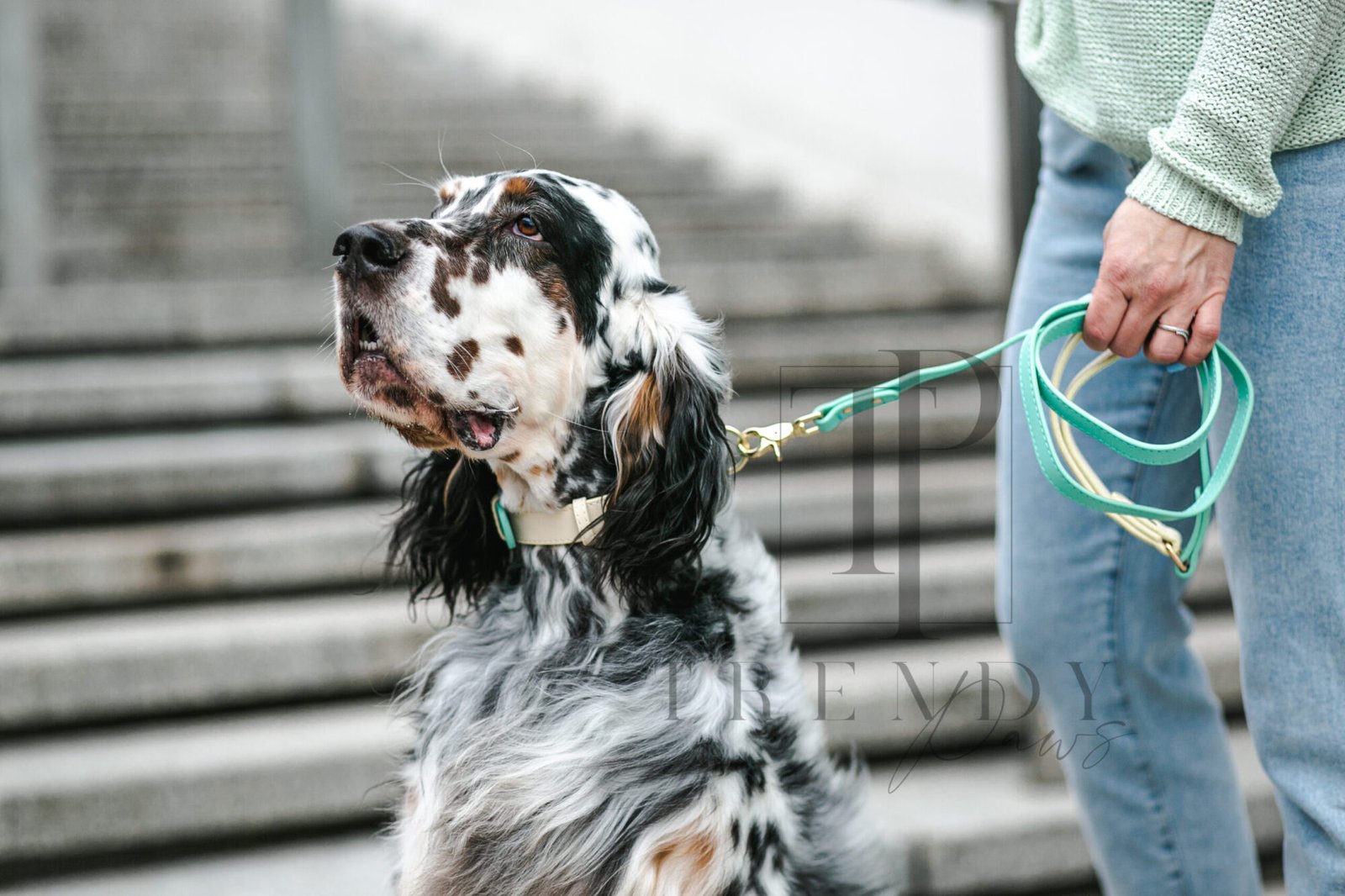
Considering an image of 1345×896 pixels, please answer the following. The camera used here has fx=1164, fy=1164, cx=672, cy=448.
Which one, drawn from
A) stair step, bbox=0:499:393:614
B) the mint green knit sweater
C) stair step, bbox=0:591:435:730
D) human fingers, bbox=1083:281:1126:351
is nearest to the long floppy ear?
human fingers, bbox=1083:281:1126:351

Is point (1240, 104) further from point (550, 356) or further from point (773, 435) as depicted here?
point (550, 356)

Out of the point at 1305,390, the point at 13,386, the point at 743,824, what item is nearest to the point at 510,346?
the point at 743,824

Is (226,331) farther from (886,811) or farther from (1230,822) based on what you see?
(1230,822)

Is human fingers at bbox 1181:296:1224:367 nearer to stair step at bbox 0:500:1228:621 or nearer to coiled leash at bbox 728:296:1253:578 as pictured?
coiled leash at bbox 728:296:1253:578

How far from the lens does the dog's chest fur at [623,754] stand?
5.07 feet

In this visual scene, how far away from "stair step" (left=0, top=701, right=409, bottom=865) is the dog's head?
1.07 meters

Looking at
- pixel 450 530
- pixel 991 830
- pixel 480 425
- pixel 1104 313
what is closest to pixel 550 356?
pixel 480 425

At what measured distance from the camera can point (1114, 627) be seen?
5.76ft

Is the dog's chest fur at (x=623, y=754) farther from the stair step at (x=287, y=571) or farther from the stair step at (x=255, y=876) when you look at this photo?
the stair step at (x=287, y=571)

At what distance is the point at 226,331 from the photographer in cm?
371

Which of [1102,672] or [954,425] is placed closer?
[1102,672]

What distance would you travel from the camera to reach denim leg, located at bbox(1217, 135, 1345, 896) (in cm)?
137

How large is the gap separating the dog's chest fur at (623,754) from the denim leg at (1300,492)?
617 mm

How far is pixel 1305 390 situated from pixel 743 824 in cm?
89
